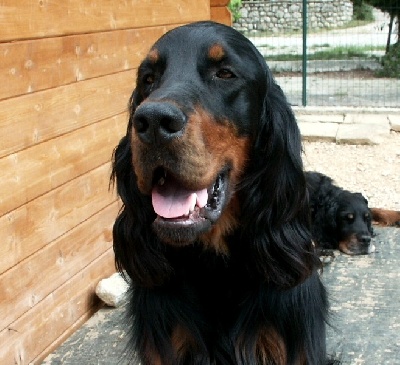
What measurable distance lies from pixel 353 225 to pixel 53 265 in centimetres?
238

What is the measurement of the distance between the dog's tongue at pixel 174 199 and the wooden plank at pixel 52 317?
1.30 meters

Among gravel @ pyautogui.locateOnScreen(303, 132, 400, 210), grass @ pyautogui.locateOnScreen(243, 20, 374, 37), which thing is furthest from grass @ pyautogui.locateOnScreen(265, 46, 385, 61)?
gravel @ pyautogui.locateOnScreen(303, 132, 400, 210)

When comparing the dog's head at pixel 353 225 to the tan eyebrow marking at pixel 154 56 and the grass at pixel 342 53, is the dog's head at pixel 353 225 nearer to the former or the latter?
the tan eyebrow marking at pixel 154 56

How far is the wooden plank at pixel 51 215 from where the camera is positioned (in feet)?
10.1

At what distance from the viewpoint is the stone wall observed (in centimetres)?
1371

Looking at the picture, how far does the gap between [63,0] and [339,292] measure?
2.30 metres

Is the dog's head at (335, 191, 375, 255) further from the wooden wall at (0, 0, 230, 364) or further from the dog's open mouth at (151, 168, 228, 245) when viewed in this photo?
the dog's open mouth at (151, 168, 228, 245)

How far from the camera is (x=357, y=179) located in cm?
685

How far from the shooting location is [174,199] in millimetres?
2199

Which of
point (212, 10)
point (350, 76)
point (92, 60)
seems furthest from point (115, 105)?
point (350, 76)

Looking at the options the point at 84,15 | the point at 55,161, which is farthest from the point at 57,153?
the point at 84,15

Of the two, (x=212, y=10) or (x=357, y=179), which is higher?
(x=212, y=10)

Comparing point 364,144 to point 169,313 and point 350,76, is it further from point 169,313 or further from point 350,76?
point 169,313

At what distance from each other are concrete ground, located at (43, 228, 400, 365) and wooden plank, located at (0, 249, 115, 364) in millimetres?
86
